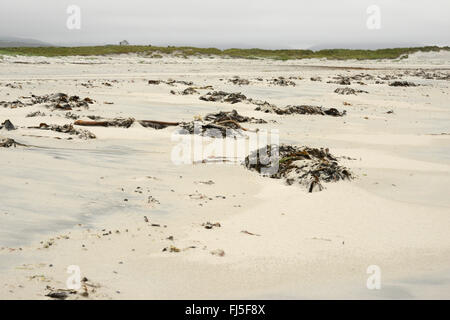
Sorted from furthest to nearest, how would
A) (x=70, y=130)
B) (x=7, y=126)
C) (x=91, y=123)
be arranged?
(x=91, y=123)
(x=70, y=130)
(x=7, y=126)

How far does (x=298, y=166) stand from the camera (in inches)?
252

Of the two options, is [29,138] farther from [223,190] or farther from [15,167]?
[223,190]

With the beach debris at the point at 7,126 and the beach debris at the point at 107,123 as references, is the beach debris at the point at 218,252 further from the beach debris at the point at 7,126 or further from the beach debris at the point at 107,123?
the beach debris at the point at 107,123

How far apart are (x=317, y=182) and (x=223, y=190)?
114 centimetres

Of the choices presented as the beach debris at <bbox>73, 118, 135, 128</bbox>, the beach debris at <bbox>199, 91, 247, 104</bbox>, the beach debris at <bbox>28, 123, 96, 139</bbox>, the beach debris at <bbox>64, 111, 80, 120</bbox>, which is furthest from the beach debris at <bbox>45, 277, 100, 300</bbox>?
the beach debris at <bbox>199, 91, 247, 104</bbox>

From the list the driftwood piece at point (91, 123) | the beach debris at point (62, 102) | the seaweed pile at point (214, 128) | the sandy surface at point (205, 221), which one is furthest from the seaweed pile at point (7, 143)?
the beach debris at point (62, 102)

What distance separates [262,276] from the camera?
3578 mm

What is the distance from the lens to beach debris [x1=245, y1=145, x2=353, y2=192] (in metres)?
6.13

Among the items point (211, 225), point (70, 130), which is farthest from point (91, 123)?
point (211, 225)

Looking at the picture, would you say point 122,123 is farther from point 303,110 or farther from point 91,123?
point 303,110

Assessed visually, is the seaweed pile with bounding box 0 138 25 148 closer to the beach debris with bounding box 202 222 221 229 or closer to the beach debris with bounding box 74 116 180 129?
the beach debris with bounding box 74 116 180 129

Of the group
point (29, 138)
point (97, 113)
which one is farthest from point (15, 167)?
point (97, 113)

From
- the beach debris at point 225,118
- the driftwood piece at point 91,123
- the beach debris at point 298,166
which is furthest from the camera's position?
the beach debris at point 225,118

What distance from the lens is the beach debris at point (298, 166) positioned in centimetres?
613
